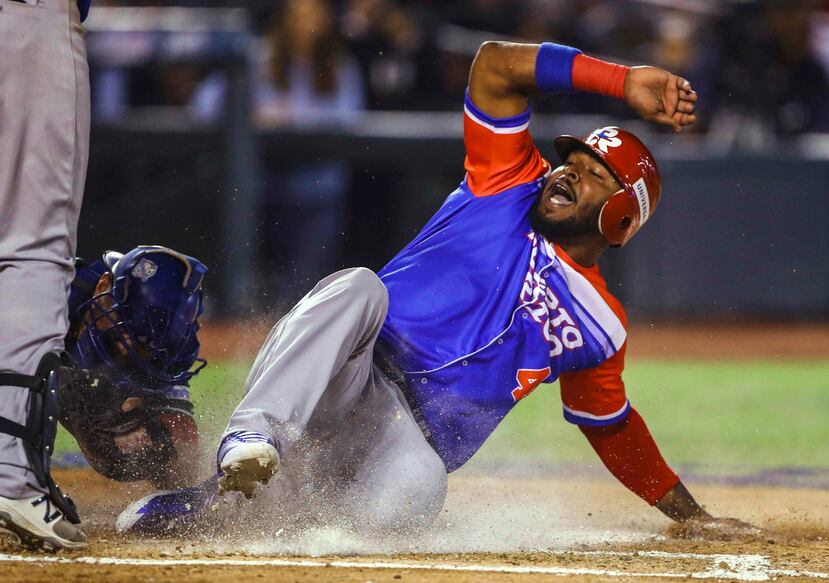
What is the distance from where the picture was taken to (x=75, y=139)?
10.8 ft

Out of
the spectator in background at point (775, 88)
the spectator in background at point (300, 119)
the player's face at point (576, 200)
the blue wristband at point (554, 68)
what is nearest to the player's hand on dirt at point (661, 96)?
the blue wristband at point (554, 68)

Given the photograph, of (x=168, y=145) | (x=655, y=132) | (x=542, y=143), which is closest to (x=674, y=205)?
(x=655, y=132)

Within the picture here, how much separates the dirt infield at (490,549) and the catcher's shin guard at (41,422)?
0.21m

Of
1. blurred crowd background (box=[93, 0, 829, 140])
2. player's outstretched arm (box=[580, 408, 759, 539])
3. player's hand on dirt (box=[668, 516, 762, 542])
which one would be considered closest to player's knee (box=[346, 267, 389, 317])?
player's outstretched arm (box=[580, 408, 759, 539])

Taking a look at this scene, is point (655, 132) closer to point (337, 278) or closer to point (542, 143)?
point (542, 143)

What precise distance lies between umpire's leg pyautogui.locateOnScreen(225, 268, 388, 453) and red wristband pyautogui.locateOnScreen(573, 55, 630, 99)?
0.97 meters

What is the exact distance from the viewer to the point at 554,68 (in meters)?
4.06

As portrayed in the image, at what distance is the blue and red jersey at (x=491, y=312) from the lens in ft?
13.3

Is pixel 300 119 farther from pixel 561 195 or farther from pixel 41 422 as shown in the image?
pixel 41 422

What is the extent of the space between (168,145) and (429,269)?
6.31 m

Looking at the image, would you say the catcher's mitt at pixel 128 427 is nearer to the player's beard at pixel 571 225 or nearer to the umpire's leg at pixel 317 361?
the umpire's leg at pixel 317 361

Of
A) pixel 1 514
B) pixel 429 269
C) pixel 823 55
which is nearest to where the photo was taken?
pixel 1 514

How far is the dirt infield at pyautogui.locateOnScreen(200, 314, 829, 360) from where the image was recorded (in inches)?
421

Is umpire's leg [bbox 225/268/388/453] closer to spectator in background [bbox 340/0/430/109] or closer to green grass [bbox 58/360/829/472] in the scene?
green grass [bbox 58/360/829/472]
